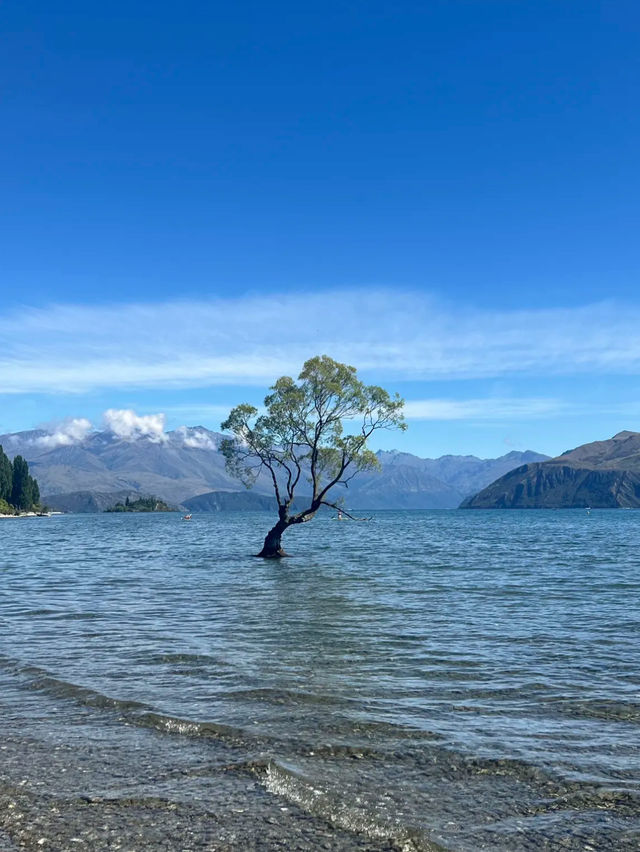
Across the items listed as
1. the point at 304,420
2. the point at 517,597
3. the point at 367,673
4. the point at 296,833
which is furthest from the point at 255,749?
the point at 304,420

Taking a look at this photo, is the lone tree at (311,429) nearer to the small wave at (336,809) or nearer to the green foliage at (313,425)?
the green foliage at (313,425)

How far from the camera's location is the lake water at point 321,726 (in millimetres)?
10453

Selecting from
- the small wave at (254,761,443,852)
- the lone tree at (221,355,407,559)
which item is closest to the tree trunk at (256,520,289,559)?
the lone tree at (221,355,407,559)

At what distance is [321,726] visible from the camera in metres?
15.2

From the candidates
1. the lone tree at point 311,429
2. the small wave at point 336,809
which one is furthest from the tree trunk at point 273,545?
the small wave at point 336,809

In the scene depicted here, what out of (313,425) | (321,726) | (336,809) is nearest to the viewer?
(336,809)

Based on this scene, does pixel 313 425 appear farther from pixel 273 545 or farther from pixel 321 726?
pixel 321 726

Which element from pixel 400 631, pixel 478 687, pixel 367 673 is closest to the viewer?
pixel 478 687

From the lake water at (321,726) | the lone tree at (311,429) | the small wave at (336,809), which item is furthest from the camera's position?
the lone tree at (311,429)

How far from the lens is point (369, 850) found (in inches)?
380

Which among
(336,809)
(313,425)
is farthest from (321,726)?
(313,425)

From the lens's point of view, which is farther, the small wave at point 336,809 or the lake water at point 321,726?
the lake water at point 321,726

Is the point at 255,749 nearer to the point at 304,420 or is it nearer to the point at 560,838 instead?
the point at 560,838

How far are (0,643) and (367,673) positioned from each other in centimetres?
1369
